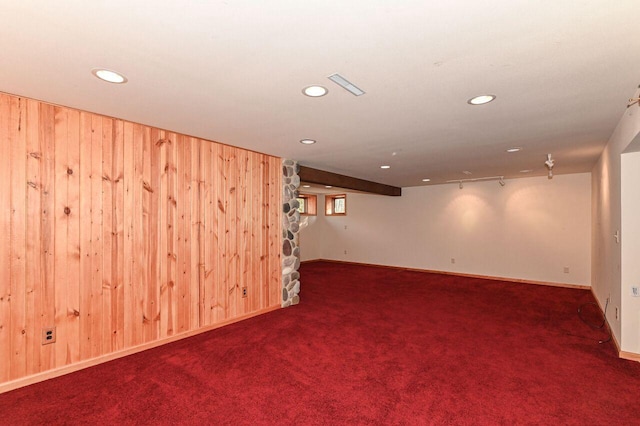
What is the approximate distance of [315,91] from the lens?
2260 millimetres

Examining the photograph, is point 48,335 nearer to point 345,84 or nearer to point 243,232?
point 243,232

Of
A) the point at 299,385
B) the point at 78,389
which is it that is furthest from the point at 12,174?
the point at 299,385

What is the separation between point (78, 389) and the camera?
8.02ft

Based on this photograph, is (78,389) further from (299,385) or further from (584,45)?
(584,45)

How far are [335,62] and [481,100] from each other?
51.8 inches

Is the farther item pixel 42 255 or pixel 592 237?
pixel 592 237

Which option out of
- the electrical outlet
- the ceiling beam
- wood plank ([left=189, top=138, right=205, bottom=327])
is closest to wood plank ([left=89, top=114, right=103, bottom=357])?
the electrical outlet

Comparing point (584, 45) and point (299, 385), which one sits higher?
point (584, 45)

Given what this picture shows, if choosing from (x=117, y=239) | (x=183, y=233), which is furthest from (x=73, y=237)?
(x=183, y=233)

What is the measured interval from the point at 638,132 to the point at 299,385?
3.33 metres

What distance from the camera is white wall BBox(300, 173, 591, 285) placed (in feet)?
20.6

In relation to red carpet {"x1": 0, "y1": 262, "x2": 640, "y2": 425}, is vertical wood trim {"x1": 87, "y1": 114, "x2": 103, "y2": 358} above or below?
above

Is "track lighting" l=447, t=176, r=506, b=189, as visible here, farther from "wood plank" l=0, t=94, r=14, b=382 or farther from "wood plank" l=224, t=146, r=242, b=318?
"wood plank" l=0, t=94, r=14, b=382

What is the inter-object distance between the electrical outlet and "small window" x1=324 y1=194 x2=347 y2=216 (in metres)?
7.96
